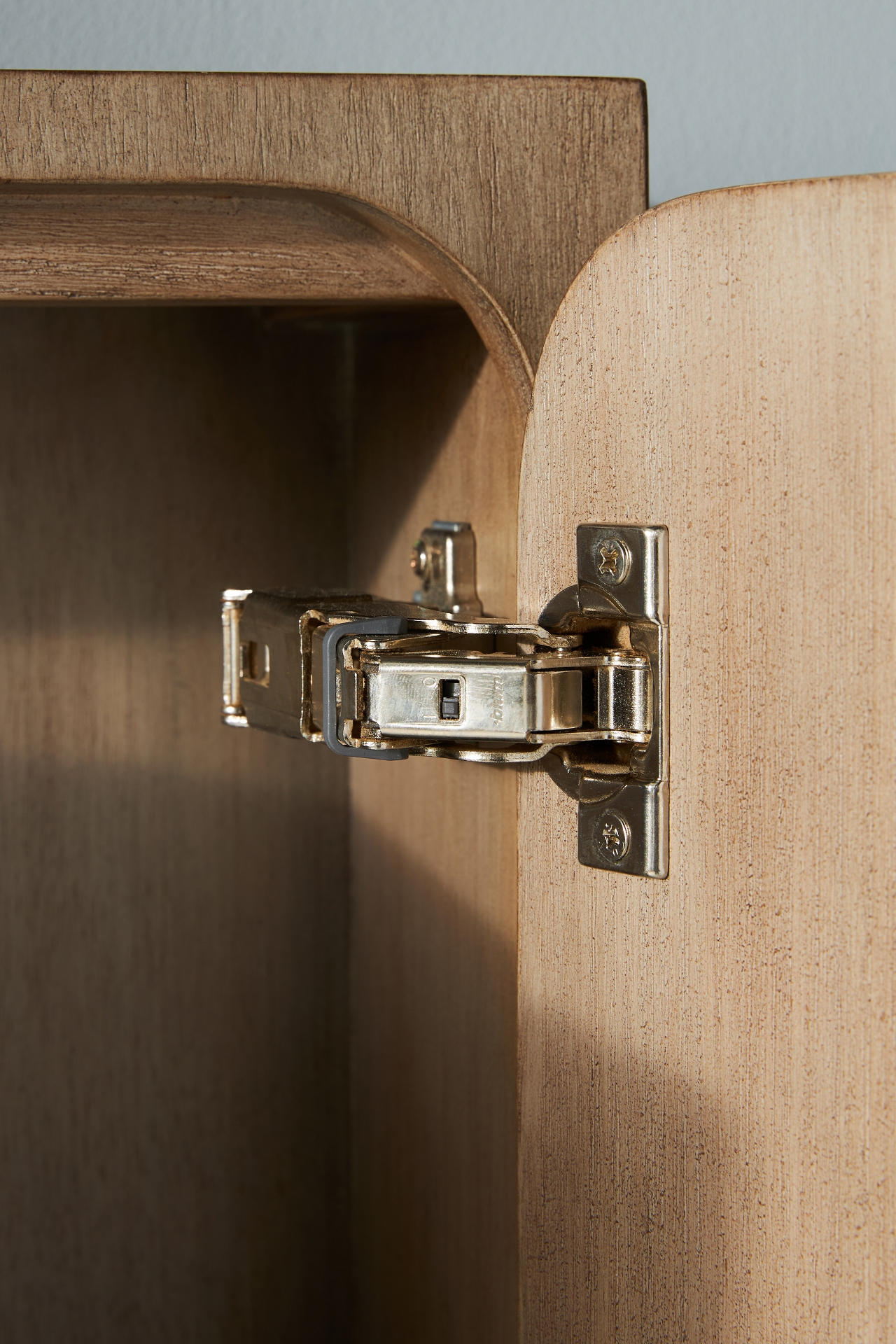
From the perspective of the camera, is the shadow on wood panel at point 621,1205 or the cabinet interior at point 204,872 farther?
the cabinet interior at point 204,872

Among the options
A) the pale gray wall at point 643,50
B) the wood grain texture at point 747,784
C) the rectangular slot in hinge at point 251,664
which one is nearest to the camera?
the wood grain texture at point 747,784

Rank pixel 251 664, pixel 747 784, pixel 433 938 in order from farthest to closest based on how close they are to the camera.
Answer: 1. pixel 433 938
2. pixel 251 664
3. pixel 747 784

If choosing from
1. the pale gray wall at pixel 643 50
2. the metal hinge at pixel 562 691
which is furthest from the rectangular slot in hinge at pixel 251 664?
the pale gray wall at pixel 643 50

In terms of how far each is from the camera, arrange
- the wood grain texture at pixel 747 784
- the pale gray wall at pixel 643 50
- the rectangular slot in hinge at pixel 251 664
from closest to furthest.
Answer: the wood grain texture at pixel 747 784 → the rectangular slot in hinge at pixel 251 664 → the pale gray wall at pixel 643 50

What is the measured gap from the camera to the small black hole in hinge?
0.33 m

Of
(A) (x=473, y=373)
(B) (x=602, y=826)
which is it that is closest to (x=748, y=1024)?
(B) (x=602, y=826)

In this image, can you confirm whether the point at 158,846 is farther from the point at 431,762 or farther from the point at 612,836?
the point at 612,836

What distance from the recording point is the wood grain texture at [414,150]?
13.9 inches

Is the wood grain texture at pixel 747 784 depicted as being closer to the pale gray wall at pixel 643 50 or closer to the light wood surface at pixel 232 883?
the light wood surface at pixel 232 883

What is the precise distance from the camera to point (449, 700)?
334 mm

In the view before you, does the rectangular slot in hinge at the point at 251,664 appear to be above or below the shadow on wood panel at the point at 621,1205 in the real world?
above

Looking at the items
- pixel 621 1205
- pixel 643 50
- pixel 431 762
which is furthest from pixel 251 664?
pixel 643 50

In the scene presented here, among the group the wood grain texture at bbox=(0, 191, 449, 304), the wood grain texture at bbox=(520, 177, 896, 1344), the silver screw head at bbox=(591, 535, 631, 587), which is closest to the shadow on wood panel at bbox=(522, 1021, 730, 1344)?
the wood grain texture at bbox=(520, 177, 896, 1344)

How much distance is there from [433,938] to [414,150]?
0.32 m
